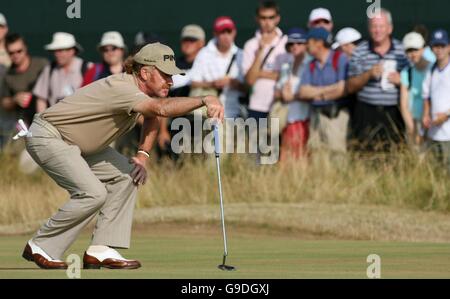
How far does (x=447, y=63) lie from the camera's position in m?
16.8

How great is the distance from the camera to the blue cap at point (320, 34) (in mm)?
17281

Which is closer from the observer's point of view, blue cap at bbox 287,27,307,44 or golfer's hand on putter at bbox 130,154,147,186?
golfer's hand on putter at bbox 130,154,147,186

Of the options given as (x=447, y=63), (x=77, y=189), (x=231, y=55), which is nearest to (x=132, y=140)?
(x=231, y=55)

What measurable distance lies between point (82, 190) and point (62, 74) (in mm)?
8871

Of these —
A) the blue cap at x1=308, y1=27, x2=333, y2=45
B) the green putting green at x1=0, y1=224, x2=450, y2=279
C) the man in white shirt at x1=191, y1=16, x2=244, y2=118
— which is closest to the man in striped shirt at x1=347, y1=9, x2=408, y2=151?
the blue cap at x1=308, y1=27, x2=333, y2=45

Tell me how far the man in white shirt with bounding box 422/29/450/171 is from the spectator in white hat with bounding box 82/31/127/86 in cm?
417

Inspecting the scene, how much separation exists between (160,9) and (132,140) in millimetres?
2964

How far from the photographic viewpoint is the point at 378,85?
56.7ft

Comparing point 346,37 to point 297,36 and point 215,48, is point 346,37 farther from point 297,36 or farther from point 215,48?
point 215,48

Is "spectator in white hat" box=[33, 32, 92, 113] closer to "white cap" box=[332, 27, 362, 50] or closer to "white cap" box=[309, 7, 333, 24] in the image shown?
"white cap" box=[309, 7, 333, 24]

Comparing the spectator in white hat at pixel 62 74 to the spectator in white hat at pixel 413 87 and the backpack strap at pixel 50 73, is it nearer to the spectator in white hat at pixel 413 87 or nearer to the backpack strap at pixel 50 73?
the backpack strap at pixel 50 73

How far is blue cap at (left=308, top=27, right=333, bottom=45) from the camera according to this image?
17.3 m
